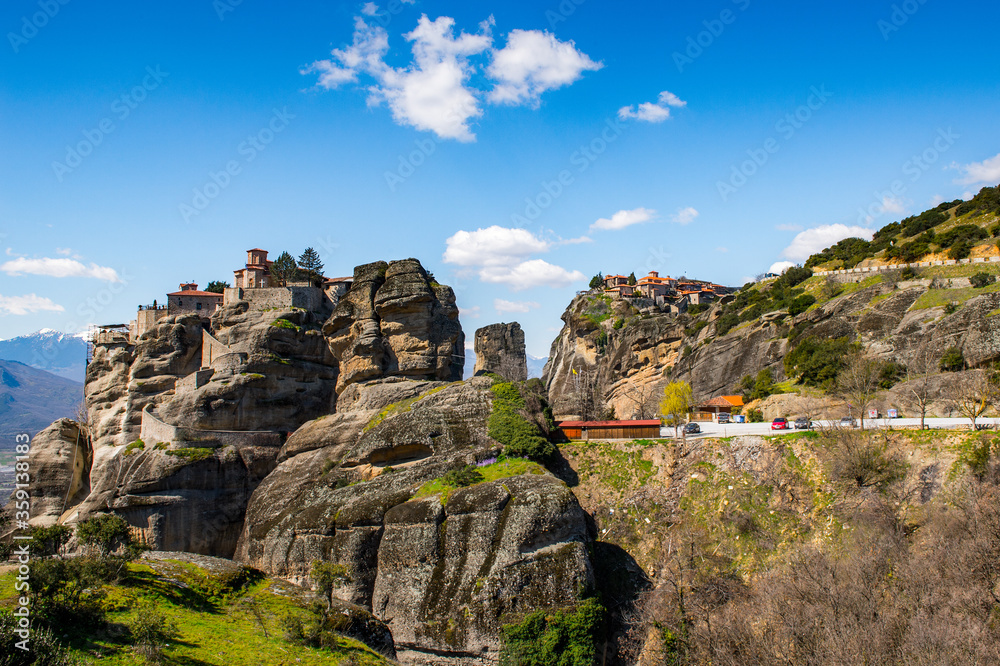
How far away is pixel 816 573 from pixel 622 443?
16.6 meters

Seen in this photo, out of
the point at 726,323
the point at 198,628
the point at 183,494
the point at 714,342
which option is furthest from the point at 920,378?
the point at 183,494

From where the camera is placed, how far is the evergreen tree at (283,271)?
65.3 metres

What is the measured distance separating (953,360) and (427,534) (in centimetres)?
3635

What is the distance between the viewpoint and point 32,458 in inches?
2082

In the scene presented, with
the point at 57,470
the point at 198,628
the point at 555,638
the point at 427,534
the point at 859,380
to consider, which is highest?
the point at 859,380

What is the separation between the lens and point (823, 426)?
3869 cm

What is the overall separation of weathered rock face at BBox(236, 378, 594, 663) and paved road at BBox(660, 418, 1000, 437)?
14.6 metres

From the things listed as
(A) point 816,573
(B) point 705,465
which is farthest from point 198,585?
(B) point 705,465

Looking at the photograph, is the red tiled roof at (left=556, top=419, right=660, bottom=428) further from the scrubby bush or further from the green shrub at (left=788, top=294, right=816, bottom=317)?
the green shrub at (left=788, top=294, right=816, bottom=317)

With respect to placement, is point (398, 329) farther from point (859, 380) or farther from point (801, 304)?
point (801, 304)

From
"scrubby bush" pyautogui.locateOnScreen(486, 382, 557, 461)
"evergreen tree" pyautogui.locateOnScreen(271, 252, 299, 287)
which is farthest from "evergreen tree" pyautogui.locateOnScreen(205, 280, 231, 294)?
"scrubby bush" pyautogui.locateOnScreen(486, 382, 557, 461)

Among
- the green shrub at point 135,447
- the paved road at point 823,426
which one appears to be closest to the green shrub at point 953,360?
the paved road at point 823,426

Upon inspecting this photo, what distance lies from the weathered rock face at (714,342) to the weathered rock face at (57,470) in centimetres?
4754

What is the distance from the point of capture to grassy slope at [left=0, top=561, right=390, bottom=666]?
16981mm
